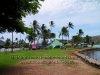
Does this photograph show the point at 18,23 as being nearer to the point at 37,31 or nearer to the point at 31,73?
the point at 31,73

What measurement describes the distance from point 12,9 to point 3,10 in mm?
623

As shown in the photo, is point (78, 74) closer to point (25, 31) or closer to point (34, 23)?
point (25, 31)

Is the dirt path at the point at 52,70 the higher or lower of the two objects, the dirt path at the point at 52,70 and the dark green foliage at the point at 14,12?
the lower

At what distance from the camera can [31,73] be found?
41.4ft

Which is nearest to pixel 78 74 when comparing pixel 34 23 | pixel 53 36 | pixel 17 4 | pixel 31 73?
pixel 31 73

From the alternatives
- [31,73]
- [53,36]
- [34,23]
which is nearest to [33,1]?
[31,73]

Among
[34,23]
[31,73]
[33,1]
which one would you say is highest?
[34,23]

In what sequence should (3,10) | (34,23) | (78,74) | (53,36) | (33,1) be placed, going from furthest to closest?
(53,36) < (34,23) < (33,1) < (3,10) < (78,74)

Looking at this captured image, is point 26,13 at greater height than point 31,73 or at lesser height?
greater

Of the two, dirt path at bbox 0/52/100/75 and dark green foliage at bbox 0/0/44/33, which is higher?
dark green foliage at bbox 0/0/44/33

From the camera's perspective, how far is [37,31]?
268ft

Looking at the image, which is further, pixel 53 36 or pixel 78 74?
pixel 53 36

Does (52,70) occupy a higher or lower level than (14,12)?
lower

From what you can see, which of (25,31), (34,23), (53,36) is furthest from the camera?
(53,36)
